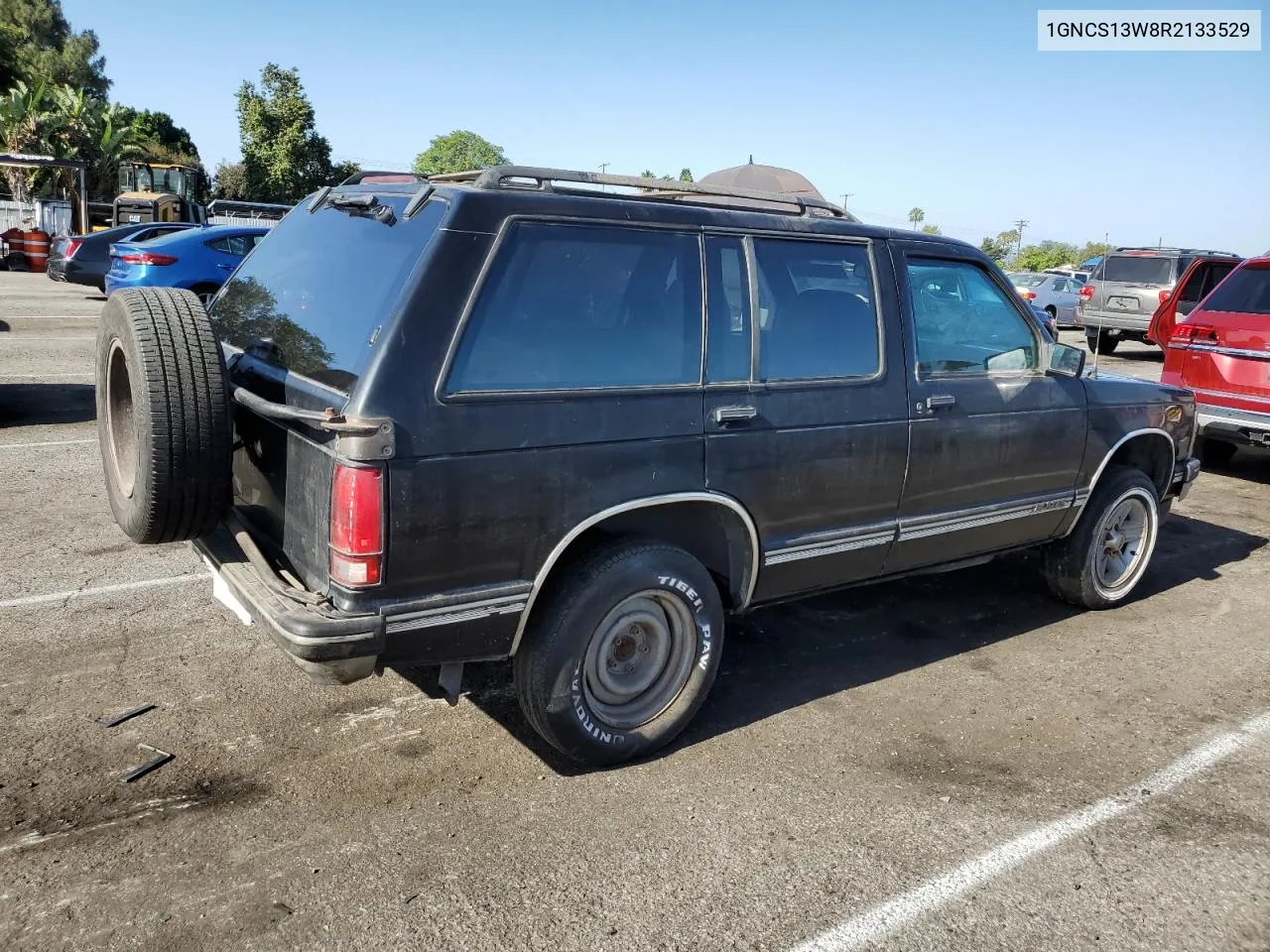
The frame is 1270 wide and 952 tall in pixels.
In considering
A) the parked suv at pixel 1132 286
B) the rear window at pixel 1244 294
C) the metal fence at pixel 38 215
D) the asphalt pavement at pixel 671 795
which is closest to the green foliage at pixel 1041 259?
the parked suv at pixel 1132 286

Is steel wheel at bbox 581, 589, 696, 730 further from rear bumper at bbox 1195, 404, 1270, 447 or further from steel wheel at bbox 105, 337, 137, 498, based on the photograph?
rear bumper at bbox 1195, 404, 1270, 447

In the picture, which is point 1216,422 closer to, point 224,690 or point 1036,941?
point 1036,941

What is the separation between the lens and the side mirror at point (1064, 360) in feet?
15.8

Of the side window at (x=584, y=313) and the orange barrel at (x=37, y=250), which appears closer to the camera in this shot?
the side window at (x=584, y=313)

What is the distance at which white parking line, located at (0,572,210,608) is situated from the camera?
15.8 feet

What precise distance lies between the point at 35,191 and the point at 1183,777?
4833 centimetres

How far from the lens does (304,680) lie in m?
4.20

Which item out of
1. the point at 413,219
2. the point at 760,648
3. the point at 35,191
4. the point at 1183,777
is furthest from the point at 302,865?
the point at 35,191

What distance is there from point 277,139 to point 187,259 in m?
31.2

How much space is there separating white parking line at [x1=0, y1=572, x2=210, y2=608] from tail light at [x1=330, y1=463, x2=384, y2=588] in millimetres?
2690

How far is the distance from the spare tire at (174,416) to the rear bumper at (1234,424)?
275 inches

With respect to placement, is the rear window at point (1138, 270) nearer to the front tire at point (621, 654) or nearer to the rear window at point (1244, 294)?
the rear window at point (1244, 294)

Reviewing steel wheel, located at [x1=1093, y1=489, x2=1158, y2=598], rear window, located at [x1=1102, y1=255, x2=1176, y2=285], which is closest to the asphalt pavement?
steel wheel, located at [x1=1093, y1=489, x2=1158, y2=598]

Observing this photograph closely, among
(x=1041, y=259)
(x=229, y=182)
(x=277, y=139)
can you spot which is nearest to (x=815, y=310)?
(x=277, y=139)
